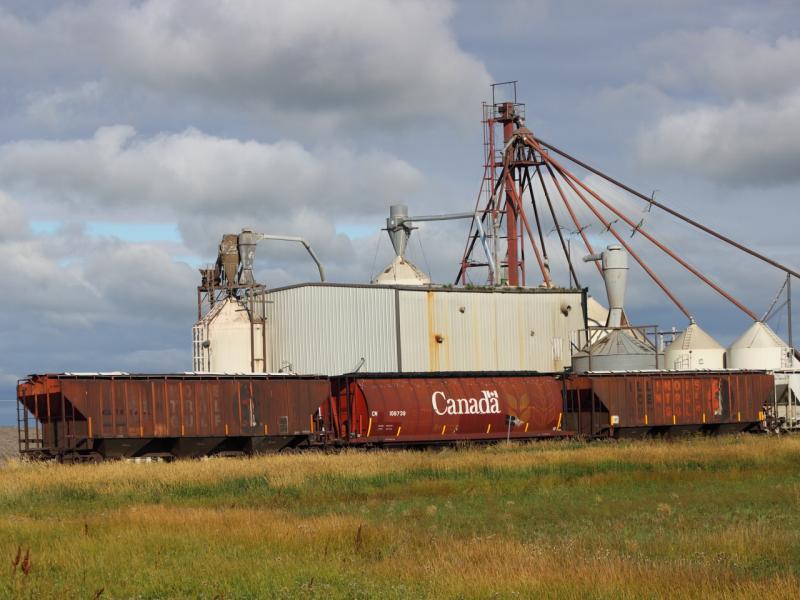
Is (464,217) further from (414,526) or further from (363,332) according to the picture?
(414,526)

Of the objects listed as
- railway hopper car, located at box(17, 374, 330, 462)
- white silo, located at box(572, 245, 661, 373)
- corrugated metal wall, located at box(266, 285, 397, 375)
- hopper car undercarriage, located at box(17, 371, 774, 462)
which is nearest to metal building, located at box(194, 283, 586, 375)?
corrugated metal wall, located at box(266, 285, 397, 375)

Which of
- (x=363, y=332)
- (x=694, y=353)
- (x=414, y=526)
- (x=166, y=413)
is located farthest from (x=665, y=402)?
(x=414, y=526)

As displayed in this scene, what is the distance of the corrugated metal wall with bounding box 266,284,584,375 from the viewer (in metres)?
56.2

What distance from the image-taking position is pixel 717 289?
67062 millimetres

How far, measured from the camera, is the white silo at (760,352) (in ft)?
207

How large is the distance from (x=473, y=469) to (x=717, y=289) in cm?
3943

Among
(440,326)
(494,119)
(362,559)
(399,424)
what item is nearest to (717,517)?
(362,559)

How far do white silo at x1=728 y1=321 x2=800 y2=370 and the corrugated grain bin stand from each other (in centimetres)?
2038

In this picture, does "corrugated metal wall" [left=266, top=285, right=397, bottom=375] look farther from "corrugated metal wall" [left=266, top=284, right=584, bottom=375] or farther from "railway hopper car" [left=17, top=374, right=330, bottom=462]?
"railway hopper car" [left=17, top=374, right=330, bottom=462]

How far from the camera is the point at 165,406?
39000mm

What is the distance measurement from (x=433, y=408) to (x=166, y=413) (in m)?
11.3

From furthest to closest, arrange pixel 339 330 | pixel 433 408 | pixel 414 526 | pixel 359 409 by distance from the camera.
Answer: pixel 339 330 → pixel 433 408 → pixel 359 409 → pixel 414 526

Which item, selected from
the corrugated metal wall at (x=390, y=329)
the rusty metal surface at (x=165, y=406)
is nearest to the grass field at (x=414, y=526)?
the rusty metal surface at (x=165, y=406)

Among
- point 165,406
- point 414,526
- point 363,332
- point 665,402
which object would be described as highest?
point 363,332
